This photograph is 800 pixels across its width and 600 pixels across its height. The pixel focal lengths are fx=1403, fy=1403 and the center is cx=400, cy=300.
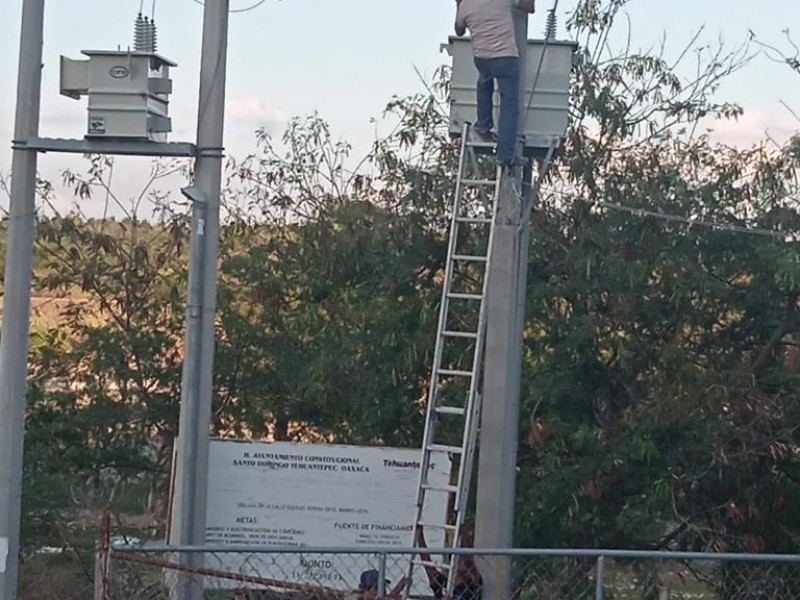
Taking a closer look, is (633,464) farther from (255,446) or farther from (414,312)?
(255,446)

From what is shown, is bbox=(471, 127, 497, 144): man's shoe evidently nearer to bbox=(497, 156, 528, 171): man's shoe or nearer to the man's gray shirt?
bbox=(497, 156, 528, 171): man's shoe

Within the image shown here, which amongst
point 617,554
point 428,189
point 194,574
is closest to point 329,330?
point 428,189

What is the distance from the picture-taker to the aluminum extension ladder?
1002cm

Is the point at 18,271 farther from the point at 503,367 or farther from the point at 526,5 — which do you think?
the point at 526,5

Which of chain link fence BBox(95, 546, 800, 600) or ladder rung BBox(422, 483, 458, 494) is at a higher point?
ladder rung BBox(422, 483, 458, 494)

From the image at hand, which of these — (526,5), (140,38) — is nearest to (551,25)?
(526,5)

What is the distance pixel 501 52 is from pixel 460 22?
47 cm

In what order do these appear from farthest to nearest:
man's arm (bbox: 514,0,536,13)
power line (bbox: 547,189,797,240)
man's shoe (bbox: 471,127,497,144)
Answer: power line (bbox: 547,189,797,240), man's shoe (bbox: 471,127,497,144), man's arm (bbox: 514,0,536,13)

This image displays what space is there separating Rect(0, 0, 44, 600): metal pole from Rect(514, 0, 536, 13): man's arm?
11.1ft

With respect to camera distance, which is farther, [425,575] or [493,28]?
[425,575]

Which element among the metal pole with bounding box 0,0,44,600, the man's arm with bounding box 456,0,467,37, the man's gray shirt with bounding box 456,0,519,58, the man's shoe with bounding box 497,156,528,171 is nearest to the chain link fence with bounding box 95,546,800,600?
the metal pole with bounding box 0,0,44,600

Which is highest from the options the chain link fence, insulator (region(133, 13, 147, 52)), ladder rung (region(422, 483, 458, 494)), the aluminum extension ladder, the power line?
insulator (region(133, 13, 147, 52))

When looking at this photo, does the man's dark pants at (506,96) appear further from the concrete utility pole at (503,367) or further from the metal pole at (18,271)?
the metal pole at (18,271)

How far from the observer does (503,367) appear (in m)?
9.74
